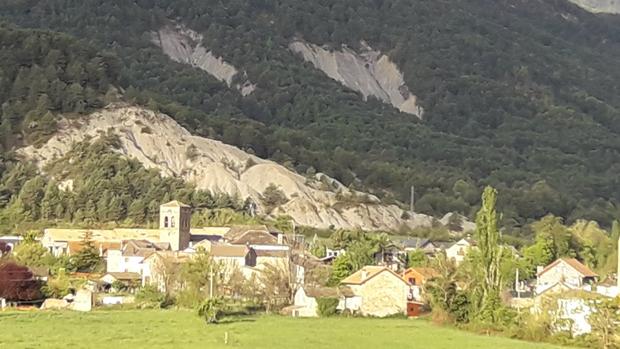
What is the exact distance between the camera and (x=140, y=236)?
97.4 metres

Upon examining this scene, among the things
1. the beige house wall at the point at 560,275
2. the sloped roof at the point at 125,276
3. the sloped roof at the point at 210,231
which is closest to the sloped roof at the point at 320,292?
the sloped roof at the point at 125,276

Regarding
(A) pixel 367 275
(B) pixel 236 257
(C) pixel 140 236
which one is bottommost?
(A) pixel 367 275

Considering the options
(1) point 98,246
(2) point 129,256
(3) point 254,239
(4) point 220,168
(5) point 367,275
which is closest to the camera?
(5) point 367,275

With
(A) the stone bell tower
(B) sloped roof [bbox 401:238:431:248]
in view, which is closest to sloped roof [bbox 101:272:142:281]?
(A) the stone bell tower

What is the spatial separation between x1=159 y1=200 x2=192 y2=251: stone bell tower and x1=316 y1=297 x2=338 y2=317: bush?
83.5ft

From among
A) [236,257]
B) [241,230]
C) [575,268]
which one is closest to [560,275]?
[575,268]

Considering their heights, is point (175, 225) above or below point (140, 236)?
above

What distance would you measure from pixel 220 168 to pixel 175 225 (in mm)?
32211

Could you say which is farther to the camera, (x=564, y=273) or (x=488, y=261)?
(x=564, y=273)

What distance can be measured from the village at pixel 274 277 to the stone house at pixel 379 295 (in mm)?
57

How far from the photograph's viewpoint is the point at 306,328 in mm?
57438

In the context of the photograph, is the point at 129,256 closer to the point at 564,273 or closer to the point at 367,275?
the point at 367,275

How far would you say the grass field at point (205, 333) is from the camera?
46.9 metres

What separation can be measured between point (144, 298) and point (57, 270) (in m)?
12.4
